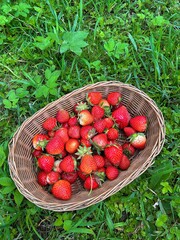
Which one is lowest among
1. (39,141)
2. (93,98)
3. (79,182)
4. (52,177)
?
(79,182)

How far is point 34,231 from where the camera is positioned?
2031 mm

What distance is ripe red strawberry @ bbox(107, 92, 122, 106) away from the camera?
84.5 inches

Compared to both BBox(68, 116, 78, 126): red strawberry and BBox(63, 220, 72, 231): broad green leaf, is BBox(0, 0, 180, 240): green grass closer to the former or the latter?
BBox(63, 220, 72, 231): broad green leaf

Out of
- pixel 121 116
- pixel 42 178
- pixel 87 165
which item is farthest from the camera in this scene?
pixel 121 116

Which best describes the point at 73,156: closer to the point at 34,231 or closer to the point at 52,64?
the point at 34,231

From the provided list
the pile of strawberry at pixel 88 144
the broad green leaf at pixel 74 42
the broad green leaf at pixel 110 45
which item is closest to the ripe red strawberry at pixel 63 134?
the pile of strawberry at pixel 88 144

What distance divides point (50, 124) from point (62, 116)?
3.3 inches

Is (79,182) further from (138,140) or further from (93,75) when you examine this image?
(93,75)

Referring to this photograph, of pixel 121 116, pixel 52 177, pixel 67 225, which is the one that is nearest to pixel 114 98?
pixel 121 116

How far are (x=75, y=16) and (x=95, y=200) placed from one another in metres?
1.44

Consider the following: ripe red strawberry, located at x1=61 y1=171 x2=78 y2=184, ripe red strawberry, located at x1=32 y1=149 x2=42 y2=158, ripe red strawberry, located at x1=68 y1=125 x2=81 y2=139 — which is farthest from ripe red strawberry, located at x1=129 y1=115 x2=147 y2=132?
ripe red strawberry, located at x1=32 y1=149 x2=42 y2=158

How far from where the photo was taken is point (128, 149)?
208 centimetres

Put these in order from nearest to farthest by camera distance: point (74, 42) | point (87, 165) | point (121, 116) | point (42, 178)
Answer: point (87, 165) → point (42, 178) → point (121, 116) → point (74, 42)

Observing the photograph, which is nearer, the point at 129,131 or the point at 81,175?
the point at 81,175
